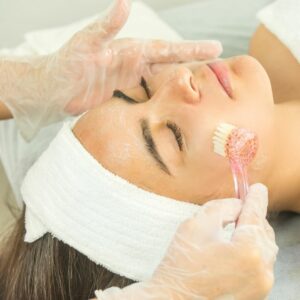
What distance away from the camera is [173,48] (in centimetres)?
139

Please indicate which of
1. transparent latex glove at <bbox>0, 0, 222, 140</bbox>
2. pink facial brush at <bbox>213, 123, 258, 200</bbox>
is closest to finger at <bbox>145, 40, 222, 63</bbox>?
transparent latex glove at <bbox>0, 0, 222, 140</bbox>

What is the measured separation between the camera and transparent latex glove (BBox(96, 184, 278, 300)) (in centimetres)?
89

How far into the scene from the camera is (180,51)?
1376 millimetres

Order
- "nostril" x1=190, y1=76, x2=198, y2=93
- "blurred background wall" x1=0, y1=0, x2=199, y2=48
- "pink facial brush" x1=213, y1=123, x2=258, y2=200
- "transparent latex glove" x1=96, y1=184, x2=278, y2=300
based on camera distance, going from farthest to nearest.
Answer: "blurred background wall" x1=0, y1=0, x2=199, y2=48, "nostril" x1=190, y1=76, x2=198, y2=93, "pink facial brush" x1=213, y1=123, x2=258, y2=200, "transparent latex glove" x1=96, y1=184, x2=278, y2=300

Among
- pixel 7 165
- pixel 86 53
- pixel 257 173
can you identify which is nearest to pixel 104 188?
pixel 257 173

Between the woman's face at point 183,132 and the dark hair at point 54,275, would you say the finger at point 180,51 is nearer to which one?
the woman's face at point 183,132

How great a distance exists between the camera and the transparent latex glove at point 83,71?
1.38m

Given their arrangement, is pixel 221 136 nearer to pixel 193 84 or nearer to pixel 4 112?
pixel 193 84

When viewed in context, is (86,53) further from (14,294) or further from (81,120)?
(14,294)

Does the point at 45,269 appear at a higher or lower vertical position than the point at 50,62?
lower

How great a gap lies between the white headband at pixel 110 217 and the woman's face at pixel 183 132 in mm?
28

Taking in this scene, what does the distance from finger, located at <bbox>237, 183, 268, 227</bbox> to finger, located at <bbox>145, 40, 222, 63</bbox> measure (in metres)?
0.48

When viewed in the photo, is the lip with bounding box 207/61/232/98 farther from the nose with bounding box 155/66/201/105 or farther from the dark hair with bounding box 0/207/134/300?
the dark hair with bounding box 0/207/134/300

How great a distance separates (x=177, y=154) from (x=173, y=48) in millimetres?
409
